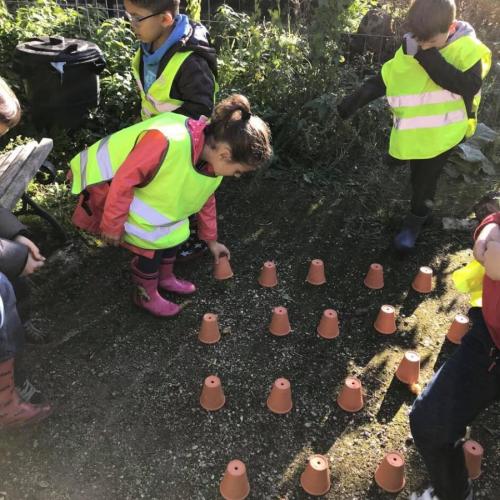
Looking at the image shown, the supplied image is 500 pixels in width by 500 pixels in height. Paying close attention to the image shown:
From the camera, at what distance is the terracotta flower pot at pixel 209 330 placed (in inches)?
135

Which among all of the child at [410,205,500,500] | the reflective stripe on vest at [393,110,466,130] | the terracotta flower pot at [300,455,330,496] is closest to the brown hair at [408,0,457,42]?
the reflective stripe on vest at [393,110,466,130]

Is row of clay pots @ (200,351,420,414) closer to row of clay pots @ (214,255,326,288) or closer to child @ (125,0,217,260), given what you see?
row of clay pots @ (214,255,326,288)

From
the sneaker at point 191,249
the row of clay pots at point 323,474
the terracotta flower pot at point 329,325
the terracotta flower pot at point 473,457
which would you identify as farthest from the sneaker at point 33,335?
the terracotta flower pot at point 473,457

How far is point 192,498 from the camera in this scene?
2.58 metres

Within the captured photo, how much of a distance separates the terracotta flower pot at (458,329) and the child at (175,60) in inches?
88.9

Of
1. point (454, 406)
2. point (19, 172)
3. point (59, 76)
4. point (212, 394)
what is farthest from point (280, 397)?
point (59, 76)

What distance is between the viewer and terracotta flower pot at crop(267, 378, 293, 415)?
300 cm

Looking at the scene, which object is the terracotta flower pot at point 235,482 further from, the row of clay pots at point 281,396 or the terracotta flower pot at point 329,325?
the terracotta flower pot at point 329,325

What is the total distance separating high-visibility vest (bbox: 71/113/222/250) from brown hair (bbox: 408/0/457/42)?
5.42 feet

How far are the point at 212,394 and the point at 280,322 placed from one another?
79 cm

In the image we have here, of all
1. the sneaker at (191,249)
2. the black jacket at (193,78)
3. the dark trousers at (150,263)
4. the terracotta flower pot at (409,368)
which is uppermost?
the black jacket at (193,78)

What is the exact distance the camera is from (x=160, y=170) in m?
2.98

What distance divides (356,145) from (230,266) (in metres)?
2.26

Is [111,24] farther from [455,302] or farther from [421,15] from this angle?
[455,302]
